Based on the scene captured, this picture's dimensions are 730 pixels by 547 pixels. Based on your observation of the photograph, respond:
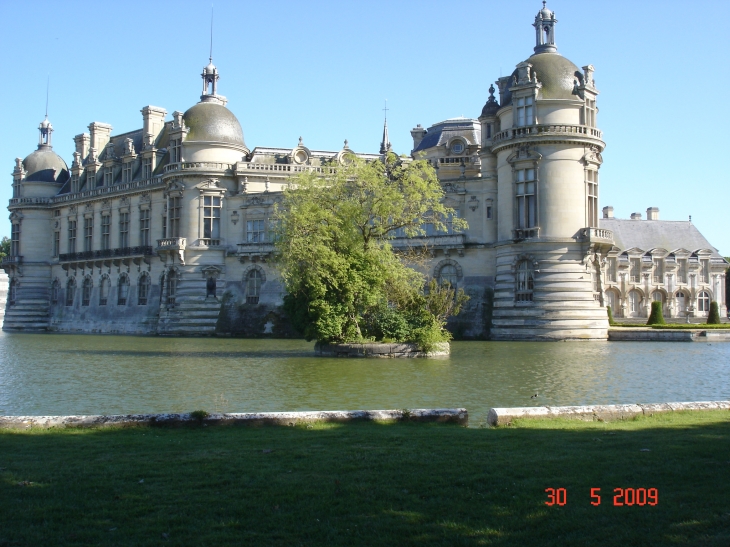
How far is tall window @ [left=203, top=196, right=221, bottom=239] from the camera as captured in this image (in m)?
56.2

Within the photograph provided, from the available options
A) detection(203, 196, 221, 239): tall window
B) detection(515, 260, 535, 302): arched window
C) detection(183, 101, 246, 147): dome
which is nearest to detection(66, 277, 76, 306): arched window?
detection(203, 196, 221, 239): tall window

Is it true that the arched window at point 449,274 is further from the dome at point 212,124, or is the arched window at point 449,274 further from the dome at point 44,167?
the dome at point 44,167

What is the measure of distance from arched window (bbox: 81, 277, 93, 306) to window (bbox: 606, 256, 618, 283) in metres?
47.4

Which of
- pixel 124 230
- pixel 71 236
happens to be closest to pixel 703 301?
pixel 124 230

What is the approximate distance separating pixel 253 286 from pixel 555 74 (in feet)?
82.9

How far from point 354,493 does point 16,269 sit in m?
70.4

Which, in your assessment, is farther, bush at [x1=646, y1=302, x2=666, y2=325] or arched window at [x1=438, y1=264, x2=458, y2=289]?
arched window at [x1=438, y1=264, x2=458, y2=289]

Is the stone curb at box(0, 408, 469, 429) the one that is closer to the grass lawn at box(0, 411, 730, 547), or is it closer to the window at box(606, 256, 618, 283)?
the grass lawn at box(0, 411, 730, 547)

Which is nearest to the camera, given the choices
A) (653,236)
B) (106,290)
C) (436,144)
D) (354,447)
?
(354,447)

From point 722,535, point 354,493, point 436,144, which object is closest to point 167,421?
point 354,493

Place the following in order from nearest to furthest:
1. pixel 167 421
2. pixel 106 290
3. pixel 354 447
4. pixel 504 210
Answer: pixel 354 447 → pixel 167 421 → pixel 504 210 → pixel 106 290

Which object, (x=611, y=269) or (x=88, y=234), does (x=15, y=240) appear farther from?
(x=611, y=269)

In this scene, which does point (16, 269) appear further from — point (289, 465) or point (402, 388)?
point (289, 465)

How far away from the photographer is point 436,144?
59.9 metres
